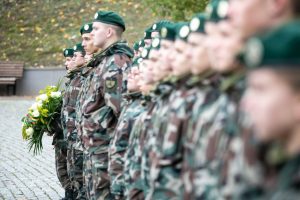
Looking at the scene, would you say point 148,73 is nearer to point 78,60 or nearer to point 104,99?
point 104,99

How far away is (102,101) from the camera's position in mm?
7031

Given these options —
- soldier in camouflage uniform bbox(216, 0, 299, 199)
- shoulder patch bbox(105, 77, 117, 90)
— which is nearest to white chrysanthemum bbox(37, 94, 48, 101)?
shoulder patch bbox(105, 77, 117, 90)

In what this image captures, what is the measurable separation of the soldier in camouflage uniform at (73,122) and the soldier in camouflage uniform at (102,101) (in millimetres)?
A: 1204

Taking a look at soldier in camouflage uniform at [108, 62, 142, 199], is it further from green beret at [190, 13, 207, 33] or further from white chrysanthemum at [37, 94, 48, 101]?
white chrysanthemum at [37, 94, 48, 101]

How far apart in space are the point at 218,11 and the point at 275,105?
1322 millimetres

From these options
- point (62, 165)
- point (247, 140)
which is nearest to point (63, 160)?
point (62, 165)

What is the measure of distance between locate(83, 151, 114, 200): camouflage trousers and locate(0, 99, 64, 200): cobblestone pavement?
2.79m

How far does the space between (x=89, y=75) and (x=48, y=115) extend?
2678 millimetres

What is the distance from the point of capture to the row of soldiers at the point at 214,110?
2336 mm

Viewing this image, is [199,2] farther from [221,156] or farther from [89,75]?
[221,156]

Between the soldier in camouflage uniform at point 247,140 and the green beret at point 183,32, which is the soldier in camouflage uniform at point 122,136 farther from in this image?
the soldier in camouflage uniform at point 247,140

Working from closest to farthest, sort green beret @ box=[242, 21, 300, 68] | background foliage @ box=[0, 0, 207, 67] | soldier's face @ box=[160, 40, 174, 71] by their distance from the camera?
1. green beret @ box=[242, 21, 300, 68]
2. soldier's face @ box=[160, 40, 174, 71]
3. background foliage @ box=[0, 0, 207, 67]

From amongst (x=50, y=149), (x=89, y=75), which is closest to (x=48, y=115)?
(x=89, y=75)

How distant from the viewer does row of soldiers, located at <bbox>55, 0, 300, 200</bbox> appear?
2336mm
